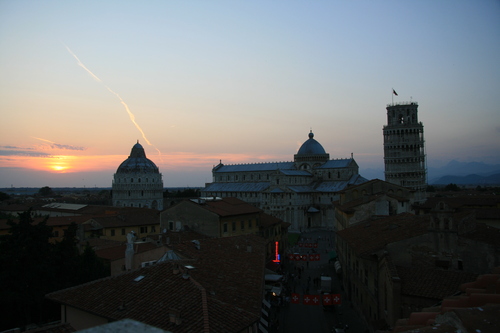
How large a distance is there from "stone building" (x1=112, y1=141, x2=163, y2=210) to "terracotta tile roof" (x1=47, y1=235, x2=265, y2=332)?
3901 inches

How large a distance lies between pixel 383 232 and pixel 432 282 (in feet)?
25.0

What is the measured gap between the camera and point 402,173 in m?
93.6

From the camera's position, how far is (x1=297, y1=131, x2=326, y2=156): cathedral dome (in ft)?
333

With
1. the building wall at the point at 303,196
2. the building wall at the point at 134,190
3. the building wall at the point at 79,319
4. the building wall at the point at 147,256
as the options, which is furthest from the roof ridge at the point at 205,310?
the building wall at the point at 134,190

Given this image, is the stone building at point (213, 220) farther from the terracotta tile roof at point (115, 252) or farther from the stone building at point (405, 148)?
the stone building at point (405, 148)

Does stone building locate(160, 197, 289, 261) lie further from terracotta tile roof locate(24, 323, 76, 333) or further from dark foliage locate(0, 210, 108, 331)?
terracotta tile roof locate(24, 323, 76, 333)

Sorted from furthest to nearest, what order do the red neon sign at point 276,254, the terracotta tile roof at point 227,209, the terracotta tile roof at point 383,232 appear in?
1. the red neon sign at point 276,254
2. the terracotta tile roof at point 227,209
3. the terracotta tile roof at point 383,232

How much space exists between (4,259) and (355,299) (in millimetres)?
21639

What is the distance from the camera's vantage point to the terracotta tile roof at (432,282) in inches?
651

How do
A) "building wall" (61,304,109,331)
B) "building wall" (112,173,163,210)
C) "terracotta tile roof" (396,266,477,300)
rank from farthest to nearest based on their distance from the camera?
"building wall" (112,173,163,210), "terracotta tile roof" (396,266,477,300), "building wall" (61,304,109,331)

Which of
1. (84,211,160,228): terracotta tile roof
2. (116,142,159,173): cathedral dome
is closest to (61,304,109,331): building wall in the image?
(84,211,160,228): terracotta tile roof

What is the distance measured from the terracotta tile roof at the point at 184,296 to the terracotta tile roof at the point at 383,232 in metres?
7.12

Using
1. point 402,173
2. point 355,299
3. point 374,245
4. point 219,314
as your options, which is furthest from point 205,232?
point 402,173


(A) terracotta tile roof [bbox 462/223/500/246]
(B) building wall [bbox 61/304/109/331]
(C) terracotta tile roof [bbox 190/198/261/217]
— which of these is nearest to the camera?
(B) building wall [bbox 61/304/109/331]
